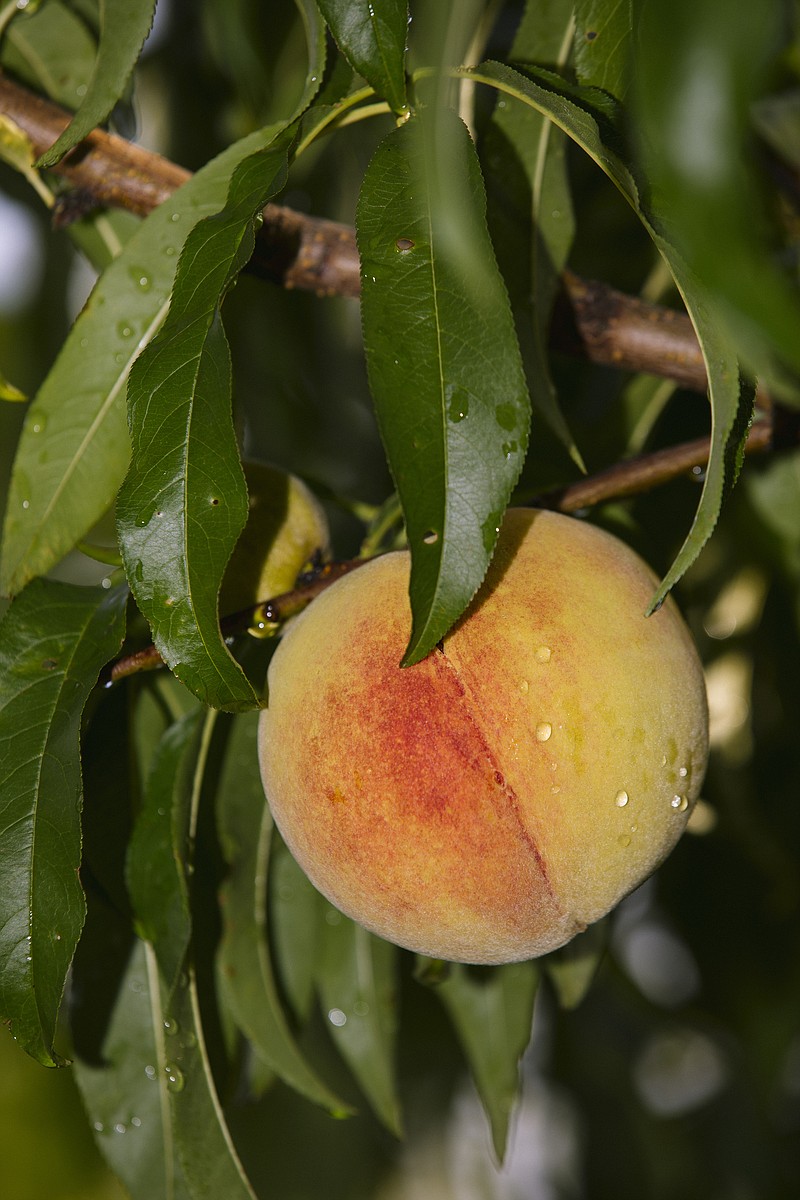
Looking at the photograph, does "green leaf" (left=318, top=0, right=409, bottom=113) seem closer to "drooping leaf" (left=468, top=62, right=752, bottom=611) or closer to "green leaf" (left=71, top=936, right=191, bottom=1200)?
"drooping leaf" (left=468, top=62, right=752, bottom=611)

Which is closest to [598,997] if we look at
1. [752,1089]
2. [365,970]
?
[752,1089]

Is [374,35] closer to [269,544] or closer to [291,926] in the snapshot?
[269,544]

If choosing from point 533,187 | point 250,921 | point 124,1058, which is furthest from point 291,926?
point 533,187

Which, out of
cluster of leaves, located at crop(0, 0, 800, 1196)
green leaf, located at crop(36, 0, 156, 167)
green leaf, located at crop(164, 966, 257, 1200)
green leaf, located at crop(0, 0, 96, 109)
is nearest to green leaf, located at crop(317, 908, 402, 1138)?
cluster of leaves, located at crop(0, 0, 800, 1196)

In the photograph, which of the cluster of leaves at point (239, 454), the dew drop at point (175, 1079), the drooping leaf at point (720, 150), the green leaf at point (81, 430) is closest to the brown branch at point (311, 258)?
the cluster of leaves at point (239, 454)

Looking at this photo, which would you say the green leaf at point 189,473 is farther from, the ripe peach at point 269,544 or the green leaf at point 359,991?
the green leaf at point 359,991

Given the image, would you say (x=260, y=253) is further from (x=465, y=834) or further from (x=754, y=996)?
(x=754, y=996)
